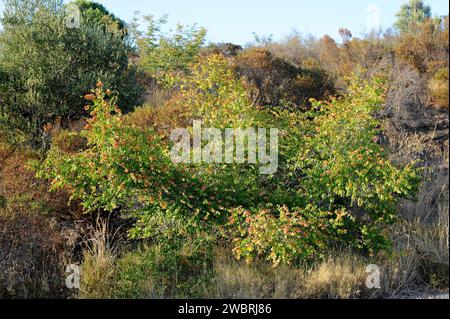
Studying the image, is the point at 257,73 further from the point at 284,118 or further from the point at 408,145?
the point at 284,118

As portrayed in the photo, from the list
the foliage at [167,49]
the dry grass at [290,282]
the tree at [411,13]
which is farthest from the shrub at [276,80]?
the tree at [411,13]

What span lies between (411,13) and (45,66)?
1849 cm

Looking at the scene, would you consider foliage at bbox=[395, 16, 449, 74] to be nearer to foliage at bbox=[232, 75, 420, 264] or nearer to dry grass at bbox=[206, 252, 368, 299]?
foliage at bbox=[232, 75, 420, 264]

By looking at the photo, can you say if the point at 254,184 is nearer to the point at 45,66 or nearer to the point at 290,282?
the point at 290,282

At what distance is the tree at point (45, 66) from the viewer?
31.7 feet

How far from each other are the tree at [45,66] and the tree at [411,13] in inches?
541

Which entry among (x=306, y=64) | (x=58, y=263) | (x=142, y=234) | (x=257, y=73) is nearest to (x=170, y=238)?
(x=142, y=234)

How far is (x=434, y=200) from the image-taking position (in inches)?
305

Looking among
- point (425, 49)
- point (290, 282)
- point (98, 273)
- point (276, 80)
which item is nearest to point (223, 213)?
point (290, 282)

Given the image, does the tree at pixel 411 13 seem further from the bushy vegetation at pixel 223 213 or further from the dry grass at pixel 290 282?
the dry grass at pixel 290 282

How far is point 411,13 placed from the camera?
24.1 m

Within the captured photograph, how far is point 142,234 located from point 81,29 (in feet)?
18.3

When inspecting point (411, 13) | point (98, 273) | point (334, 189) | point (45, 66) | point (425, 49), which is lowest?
point (98, 273)

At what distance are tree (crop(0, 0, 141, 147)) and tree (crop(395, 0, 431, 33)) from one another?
1374 centimetres
